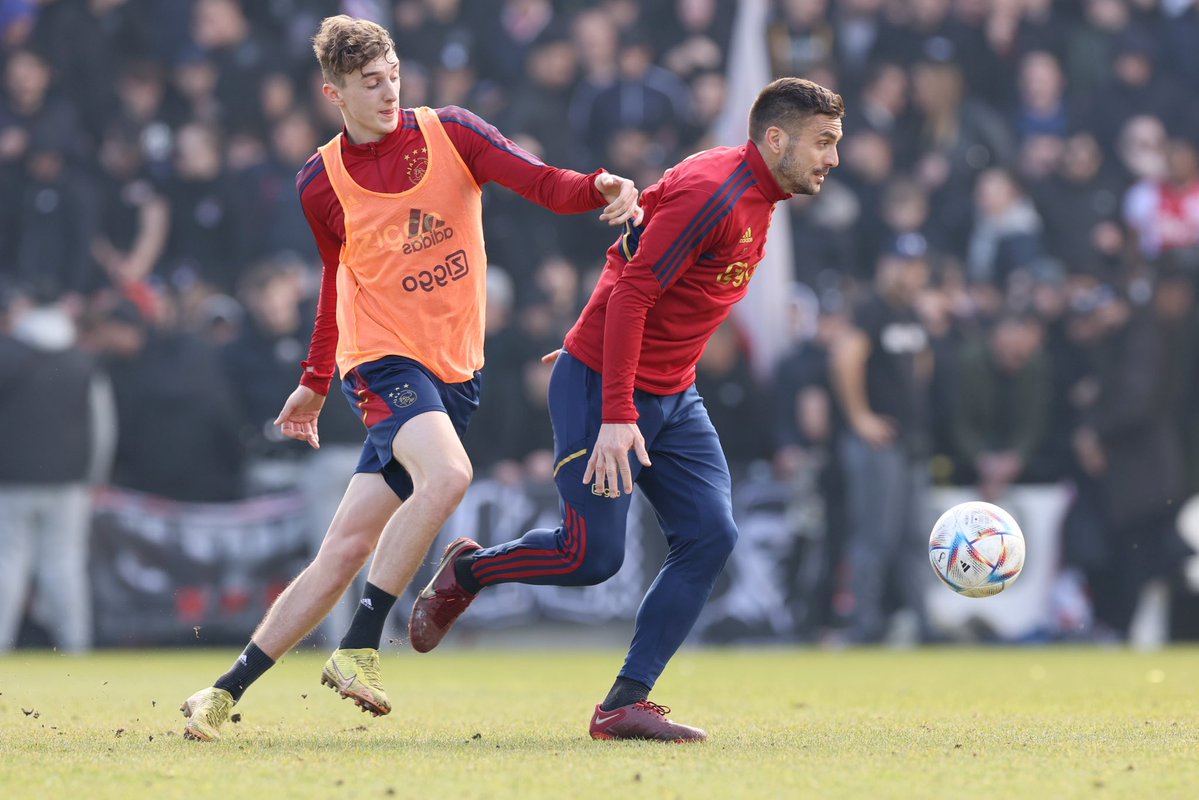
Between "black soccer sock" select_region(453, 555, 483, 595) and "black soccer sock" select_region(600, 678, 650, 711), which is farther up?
"black soccer sock" select_region(453, 555, 483, 595)

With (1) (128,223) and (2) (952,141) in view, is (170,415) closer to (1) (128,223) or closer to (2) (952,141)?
(1) (128,223)

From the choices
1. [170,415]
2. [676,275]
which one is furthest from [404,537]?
[170,415]

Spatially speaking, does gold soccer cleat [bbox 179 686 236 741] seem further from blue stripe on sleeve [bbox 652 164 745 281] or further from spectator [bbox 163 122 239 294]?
spectator [bbox 163 122 239 294]

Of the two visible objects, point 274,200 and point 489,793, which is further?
point 274,200

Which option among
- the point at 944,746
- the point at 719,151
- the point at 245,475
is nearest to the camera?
the point at 944,746

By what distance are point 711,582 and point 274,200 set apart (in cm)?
1072

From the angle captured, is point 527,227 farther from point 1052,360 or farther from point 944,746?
point 944,746

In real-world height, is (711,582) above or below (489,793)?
above

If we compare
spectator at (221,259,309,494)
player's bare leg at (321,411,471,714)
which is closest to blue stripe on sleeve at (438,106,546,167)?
player's bare leg at (321,411,471,714)

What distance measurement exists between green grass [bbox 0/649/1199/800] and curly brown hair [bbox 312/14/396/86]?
2591mm

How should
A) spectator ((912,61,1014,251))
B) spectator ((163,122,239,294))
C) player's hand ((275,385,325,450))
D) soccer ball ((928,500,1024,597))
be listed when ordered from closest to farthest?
1. player's hand ((275,385,325,450))
2. soccer ball ((928,500,1024,597))
3. spectator ((163,122,239,294))
4. spectator ((912,61,1014,251))

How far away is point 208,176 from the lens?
16.8 meters

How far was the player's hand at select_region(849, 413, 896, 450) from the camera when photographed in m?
14.9

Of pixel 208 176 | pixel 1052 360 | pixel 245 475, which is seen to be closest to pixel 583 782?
pixel 245 475
